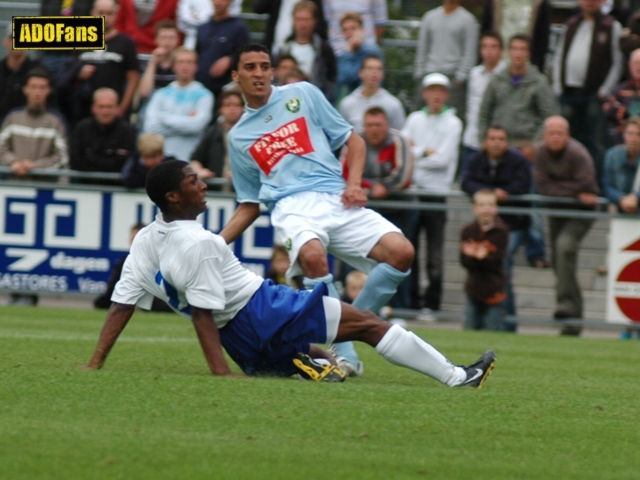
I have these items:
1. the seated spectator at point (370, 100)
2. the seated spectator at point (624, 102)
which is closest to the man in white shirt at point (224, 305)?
the seated spectator at point (370, 100)

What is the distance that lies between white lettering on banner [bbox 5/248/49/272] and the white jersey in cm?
742

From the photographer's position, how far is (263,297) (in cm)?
734

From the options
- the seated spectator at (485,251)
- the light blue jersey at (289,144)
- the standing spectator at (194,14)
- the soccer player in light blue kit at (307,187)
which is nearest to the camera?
the soccer player in light blue kit at (307,187)

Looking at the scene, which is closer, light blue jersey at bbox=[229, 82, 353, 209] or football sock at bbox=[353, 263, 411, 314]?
football sock at bbox=[353, 263, 411, 314]

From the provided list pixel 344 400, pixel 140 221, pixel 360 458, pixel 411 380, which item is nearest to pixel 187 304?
pixel 344 400

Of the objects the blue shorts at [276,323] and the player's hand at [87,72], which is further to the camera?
the player's hand at [87,72]

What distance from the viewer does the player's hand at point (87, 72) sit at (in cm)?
1553

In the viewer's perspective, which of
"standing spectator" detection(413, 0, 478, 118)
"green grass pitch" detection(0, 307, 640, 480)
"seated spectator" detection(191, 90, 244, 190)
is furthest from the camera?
"standing spectator" detection(413, 0, 478, 118)

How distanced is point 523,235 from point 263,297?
736 centimetres

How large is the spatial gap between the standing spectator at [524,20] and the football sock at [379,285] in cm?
874

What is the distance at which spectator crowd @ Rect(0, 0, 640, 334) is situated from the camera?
45.7 feet

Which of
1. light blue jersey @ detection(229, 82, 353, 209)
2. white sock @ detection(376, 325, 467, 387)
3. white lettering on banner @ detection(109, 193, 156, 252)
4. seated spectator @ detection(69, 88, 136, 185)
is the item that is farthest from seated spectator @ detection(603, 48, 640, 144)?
white sock @ detection(376, 325, 467, 387)

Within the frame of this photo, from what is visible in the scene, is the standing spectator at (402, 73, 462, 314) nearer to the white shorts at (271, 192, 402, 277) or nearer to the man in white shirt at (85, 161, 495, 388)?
the white shorts at (271, 192, 402, 277)

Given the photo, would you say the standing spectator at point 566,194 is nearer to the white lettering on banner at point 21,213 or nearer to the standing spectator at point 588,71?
the standing spectator at point 588,71
